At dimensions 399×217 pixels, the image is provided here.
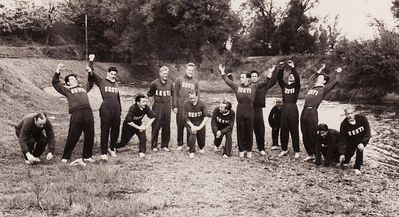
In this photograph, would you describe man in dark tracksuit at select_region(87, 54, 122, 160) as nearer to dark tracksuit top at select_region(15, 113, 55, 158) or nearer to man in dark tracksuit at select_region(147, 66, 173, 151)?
dark tracksuit top at select_region(15, 113, 55, 158)

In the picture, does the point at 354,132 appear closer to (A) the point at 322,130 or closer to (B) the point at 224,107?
(A) the point at 322,130

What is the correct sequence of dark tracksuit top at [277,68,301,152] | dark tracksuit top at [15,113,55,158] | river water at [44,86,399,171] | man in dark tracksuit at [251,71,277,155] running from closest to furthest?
dark tracksuit top at [15,113,55,158] < dark tracksuit top at [277,68,301,152] < man in dark tracksuit at [251,71,277,155] < river water at [44,86,399,171]

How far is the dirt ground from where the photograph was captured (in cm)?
639

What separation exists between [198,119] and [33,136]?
3693 millimetres

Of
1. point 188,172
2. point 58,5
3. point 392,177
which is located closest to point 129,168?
point 188,172

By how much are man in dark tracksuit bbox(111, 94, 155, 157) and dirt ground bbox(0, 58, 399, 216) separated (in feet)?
1.12

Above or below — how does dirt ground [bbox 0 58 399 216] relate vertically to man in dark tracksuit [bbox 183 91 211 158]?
below

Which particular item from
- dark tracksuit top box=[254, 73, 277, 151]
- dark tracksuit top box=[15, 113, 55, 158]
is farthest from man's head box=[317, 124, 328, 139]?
dark tracksuit top box=[15, 113, 55, 158]

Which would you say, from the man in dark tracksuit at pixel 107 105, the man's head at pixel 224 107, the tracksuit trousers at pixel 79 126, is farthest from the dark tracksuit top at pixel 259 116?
the tracksuit trousers at pixel 79 126

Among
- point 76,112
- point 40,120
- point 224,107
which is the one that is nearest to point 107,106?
point 76,112

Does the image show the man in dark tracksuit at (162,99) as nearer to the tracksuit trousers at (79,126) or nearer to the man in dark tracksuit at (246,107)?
the man in dark tracksuit at (246,107)

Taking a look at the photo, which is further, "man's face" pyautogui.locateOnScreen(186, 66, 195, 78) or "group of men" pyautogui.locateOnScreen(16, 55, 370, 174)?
"man's face" pyautogui.locateOnScreen(186, 66, 195, 78)

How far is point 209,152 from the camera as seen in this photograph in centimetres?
1086

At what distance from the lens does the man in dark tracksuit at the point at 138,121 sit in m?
10.0
